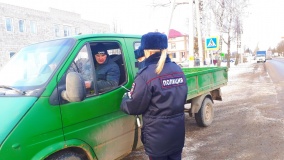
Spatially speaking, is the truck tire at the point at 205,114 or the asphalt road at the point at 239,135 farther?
the truck tire at the point at 205,114

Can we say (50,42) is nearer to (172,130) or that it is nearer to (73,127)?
(73,127)

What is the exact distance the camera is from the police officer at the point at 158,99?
95.0 inches

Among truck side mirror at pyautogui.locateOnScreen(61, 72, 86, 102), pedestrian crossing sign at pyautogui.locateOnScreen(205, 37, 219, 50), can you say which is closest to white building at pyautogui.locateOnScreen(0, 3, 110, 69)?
pedestrian crossing sign at pyautogui.locateOnScreen(205, 37, 219, 50)

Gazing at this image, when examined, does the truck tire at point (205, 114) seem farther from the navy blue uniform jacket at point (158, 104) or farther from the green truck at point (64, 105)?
the navy blue uniform jacket at point (158, 104)

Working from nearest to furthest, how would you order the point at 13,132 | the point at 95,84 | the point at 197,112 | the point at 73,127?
the point at 13,132 < the point at 73,127 < the point at 95,84 < the point at 197,112

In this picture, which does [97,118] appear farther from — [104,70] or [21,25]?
[21,25]

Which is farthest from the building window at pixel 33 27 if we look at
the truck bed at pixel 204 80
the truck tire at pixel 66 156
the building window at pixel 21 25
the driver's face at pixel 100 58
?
the truck tire at pixel 66 156

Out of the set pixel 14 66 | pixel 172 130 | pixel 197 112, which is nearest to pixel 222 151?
pixel 197 112

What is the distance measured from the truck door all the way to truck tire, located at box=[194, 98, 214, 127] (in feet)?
9.03

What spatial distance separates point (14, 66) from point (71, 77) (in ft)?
3.96

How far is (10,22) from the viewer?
23734 mm

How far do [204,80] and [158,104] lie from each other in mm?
3335

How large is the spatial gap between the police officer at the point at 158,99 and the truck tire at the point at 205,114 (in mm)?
3224

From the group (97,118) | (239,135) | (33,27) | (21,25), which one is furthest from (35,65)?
(33,27)
